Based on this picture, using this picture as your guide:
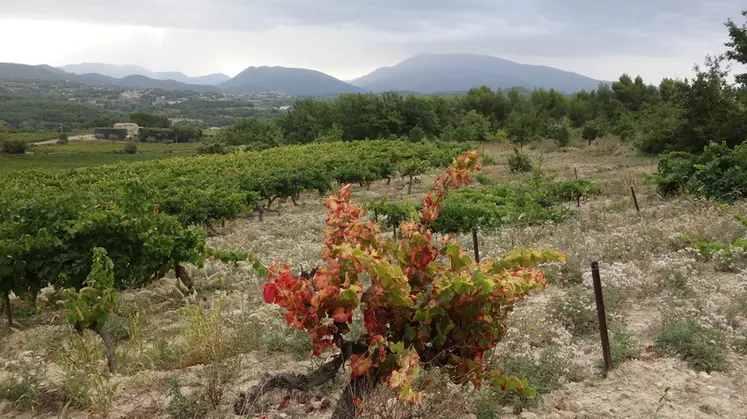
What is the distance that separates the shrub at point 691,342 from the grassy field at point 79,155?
174 feet

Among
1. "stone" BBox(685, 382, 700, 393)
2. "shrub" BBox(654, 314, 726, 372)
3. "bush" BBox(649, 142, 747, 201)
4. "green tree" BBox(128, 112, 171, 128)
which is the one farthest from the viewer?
"green tree" BBox(128, 112, 171, 128)

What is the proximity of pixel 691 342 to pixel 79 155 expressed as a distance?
77.8 m

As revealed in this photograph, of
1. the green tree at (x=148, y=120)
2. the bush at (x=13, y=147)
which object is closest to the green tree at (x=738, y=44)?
the bush at (x=13, y=147)

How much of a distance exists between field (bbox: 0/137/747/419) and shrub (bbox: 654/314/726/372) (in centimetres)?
1

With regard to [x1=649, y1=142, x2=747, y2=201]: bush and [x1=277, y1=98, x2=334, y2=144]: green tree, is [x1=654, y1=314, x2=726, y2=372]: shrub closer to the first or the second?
[x1=649, y1=142, x2=747, y2=201]: bush

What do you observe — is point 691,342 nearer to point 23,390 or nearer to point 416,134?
point 23,390

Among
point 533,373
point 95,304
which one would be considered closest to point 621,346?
point 533,373

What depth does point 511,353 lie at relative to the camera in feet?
15.5

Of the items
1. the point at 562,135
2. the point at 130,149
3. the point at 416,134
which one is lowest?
the point at 130,149

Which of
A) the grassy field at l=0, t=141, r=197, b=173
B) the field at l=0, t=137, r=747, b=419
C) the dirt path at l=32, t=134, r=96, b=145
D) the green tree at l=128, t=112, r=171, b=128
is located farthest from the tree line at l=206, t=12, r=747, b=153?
the green tree at l=128, t=112, r=171, b=128

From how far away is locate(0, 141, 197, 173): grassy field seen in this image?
184 feet

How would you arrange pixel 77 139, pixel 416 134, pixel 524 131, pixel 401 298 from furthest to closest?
pixel 77 139, pixel 416 134, pixel 524 131, pixel 401 298

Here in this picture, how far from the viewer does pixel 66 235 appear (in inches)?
266

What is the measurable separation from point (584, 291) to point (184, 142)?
104 metres
